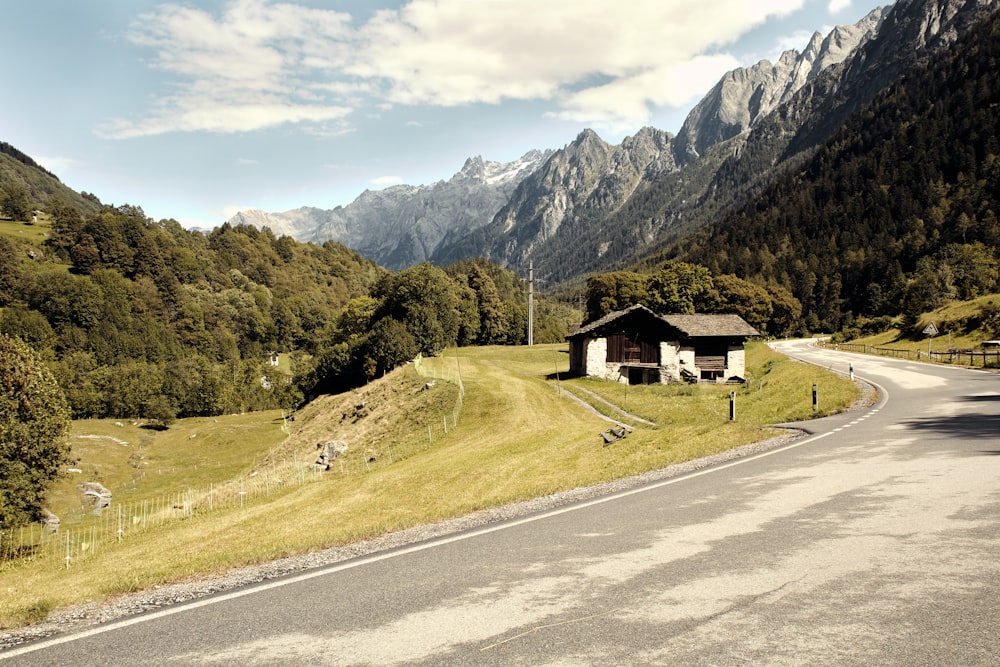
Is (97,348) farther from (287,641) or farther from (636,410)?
(287,641)

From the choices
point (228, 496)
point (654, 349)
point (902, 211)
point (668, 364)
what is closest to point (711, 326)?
point (668, 364)

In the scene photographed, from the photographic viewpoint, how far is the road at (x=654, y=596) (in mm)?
5727

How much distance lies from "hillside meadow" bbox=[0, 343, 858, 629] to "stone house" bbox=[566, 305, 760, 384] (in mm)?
3790

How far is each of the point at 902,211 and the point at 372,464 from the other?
18429 centimetres

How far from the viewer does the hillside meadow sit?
1322 centimetres

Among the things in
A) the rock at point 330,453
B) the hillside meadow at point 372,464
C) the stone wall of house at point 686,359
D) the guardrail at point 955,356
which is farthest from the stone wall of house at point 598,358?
the guardrail at point 955,356

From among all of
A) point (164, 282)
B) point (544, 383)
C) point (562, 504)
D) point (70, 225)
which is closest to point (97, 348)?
point (164, 282)

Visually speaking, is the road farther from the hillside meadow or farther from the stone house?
the stone house

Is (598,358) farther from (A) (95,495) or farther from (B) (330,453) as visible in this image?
(A) (95,495)

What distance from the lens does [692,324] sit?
62562 mm

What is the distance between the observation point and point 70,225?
164m

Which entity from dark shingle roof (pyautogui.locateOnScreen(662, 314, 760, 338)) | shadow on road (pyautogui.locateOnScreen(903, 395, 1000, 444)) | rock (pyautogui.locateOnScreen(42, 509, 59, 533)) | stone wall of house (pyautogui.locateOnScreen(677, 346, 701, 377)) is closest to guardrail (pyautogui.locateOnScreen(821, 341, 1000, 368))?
dark shingle roof (pyautogui.locateOnScreen(662, 314, 760, 338))

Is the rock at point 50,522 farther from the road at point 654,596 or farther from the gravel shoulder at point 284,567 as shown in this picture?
the road at point 654,596

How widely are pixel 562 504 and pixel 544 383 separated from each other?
1758 inches
